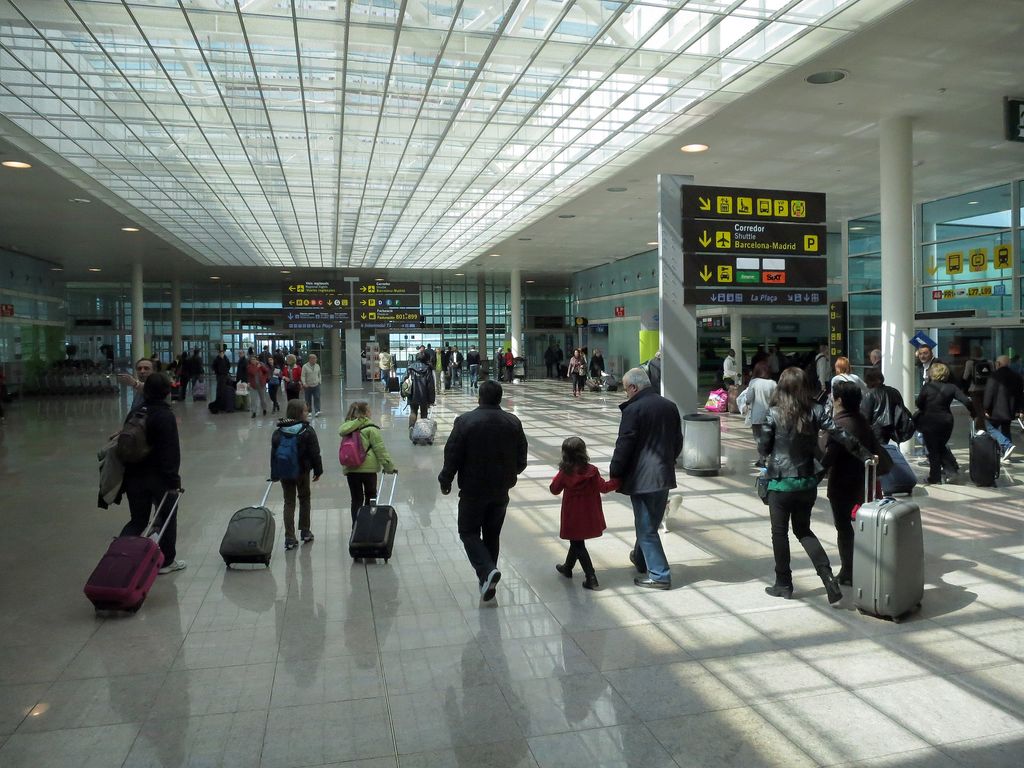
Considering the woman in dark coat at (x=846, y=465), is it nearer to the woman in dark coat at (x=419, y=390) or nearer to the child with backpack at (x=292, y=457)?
the child with backpack at (x=292, y=457)

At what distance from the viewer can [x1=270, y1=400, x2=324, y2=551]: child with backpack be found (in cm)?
730

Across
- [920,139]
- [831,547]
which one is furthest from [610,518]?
[920,139]

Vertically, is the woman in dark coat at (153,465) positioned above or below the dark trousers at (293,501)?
above

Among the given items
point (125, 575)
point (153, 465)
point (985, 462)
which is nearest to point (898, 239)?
point (985, 462)

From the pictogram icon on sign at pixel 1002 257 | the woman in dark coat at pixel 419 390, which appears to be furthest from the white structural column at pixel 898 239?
the woman in dark coat at pixel 419 390

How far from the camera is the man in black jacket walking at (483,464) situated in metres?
5.68

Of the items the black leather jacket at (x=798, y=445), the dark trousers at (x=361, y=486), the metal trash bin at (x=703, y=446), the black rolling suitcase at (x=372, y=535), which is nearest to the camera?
the black leather jacket at (x=798, y=445)

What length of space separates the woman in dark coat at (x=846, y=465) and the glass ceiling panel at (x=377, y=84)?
5.63m

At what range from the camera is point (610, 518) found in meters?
8.80

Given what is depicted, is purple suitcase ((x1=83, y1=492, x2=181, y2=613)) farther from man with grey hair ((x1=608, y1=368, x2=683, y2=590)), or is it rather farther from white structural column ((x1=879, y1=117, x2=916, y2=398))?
white structural column ((x1=879, y1=117, x2=916, y2=398))

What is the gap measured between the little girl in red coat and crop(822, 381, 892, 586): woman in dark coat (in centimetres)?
164

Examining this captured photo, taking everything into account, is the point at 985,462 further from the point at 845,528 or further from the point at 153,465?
the point at 153,465

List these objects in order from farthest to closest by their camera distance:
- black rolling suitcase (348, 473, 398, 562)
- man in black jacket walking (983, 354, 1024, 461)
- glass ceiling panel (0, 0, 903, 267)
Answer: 1. man in black jacket walking (983, 354, 1024, 461)
2. glass ceiling panel (0, 0, 903, 267)
3. black rolling suitcase (348, 473, 398, 562)

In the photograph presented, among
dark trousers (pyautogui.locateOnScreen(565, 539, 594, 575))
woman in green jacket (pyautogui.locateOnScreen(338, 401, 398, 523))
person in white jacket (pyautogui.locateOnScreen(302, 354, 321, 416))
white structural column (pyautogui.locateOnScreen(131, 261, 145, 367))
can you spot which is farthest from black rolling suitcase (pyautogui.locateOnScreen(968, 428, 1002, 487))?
white structural column (pyautogui.locateOnScreen(131, 261, 145, 367))
